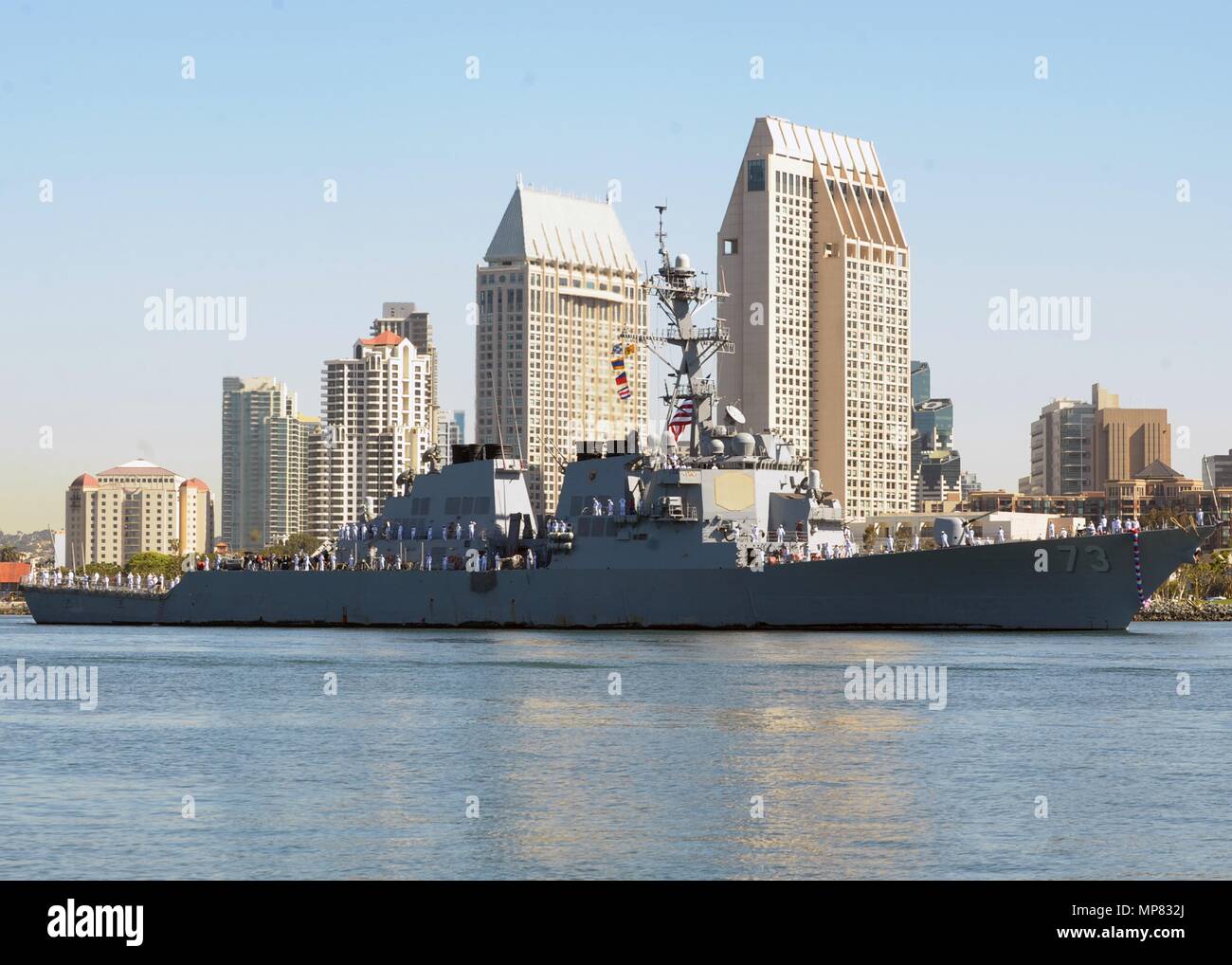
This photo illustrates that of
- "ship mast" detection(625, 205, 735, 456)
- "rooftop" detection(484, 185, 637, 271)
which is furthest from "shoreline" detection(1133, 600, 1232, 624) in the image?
"rooftop" detection(484, 185, 637, 271)

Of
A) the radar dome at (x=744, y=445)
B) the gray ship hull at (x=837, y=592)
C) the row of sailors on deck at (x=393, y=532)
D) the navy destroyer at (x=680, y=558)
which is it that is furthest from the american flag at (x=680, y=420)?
the row of sailors on deck at (x=393, y=532)

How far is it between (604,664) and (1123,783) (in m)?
20.0

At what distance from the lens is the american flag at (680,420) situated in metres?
56.1

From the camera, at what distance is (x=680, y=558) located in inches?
2068

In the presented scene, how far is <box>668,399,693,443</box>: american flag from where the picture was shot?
184 ft

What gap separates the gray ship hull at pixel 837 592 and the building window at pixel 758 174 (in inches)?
4590

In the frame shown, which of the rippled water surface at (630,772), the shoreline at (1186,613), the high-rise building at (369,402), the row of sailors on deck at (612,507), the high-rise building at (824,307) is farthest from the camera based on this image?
the high-rise building at (369,402)

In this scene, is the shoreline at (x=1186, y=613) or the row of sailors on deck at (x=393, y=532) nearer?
the row of sailors on deck at (x=393, y=532)

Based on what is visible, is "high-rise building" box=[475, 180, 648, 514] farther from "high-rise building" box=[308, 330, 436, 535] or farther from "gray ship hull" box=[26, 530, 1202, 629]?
"gray ship hull" box=[26, 530, 1202, 629]

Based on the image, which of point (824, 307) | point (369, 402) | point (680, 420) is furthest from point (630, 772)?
point (369, 402)

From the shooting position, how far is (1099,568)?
48031 millimetres

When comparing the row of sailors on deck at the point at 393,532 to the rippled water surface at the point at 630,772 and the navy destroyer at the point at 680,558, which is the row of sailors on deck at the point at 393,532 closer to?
the navy destroyer at the point at 680,558

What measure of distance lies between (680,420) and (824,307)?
126948 millimetres

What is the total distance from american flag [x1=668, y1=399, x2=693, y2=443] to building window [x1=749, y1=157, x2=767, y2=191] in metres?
118
